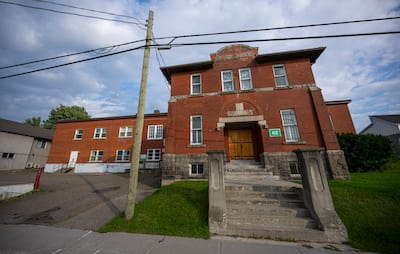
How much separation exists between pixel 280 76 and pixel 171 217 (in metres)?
11.2

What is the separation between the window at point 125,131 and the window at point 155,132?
2976 millimetres

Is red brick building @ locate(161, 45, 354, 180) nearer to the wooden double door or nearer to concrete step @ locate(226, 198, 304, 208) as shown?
the wooden double door

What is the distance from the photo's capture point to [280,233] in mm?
3943

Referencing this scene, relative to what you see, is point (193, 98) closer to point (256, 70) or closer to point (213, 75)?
point (213, 75)

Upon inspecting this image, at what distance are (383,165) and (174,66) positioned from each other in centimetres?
1616

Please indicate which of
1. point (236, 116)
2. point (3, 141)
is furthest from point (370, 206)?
point (3, 141)

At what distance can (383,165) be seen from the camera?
963cm

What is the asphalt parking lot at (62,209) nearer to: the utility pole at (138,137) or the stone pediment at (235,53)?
the utility pole at (138,137)

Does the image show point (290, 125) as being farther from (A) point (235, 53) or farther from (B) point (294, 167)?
(A) point (235, 53)

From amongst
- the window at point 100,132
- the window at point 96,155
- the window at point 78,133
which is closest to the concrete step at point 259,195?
the window at point 96,155

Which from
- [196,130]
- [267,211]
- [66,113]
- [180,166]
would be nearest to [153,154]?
[180,166]

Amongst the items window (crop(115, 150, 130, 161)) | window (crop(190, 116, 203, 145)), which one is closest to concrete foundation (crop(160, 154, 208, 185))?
window (crop(190, 116, 203, 145))

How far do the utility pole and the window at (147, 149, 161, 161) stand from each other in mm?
15483

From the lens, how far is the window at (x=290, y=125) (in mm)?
9461
